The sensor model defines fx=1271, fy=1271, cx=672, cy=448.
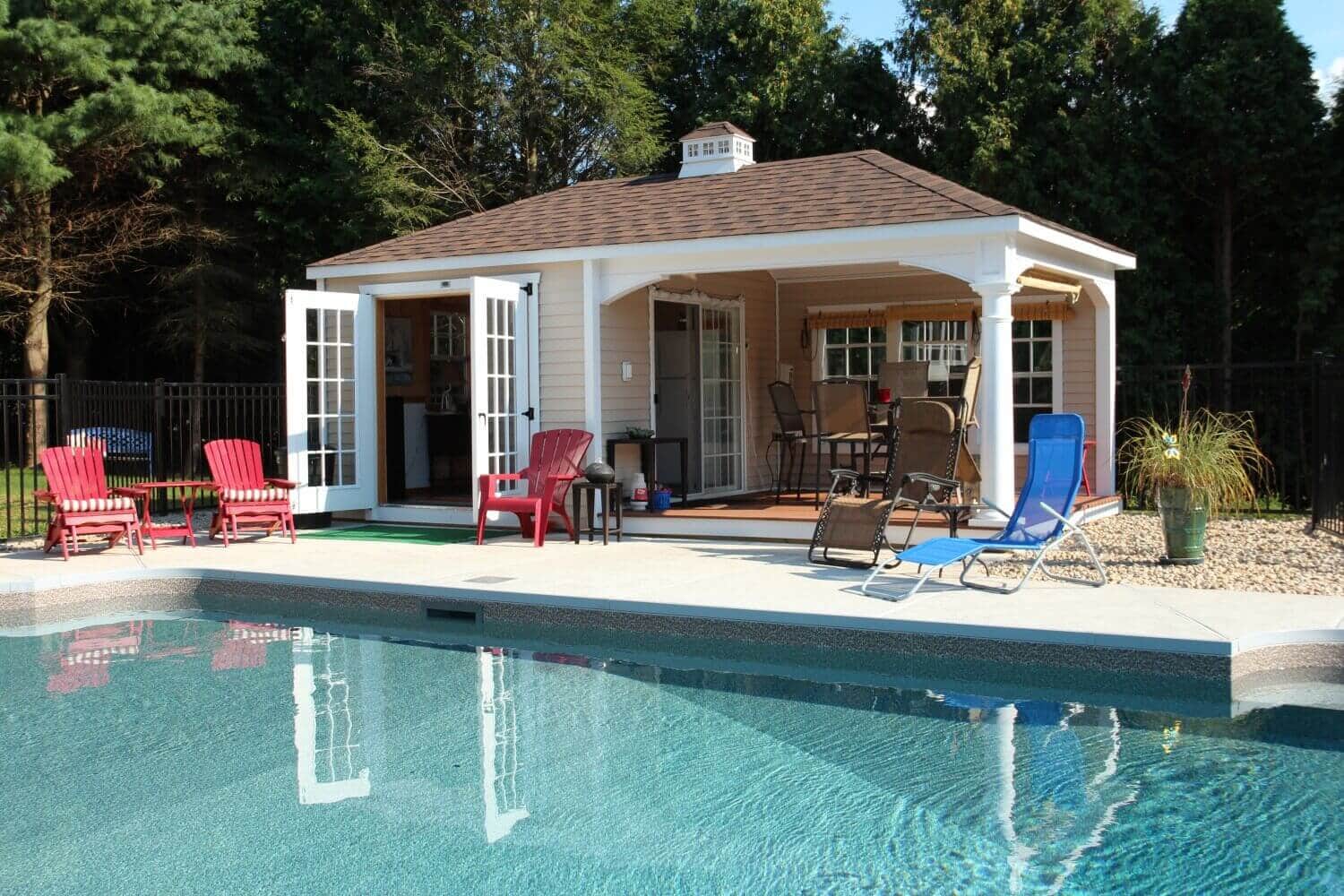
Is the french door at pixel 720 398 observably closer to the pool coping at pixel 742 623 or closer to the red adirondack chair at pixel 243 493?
the red adirondack chair at pixel 243 493

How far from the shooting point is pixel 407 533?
11.3m

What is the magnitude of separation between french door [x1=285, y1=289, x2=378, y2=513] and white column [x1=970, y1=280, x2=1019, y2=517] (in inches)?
223

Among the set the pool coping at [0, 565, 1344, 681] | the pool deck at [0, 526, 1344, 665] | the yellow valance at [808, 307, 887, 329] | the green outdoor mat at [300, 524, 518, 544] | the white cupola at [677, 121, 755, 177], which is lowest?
the pool coping at [0, 565, 1344, 681]

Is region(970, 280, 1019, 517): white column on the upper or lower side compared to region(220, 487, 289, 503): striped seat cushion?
upper

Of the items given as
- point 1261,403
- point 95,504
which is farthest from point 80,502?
point 1261,403

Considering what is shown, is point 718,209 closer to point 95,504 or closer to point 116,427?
point 95,504

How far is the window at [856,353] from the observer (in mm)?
13672

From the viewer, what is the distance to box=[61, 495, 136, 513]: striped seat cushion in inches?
372

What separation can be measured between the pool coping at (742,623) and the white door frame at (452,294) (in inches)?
107

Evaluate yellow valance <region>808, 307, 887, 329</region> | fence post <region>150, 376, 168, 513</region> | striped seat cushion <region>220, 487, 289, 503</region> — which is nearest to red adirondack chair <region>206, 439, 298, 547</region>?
striped seat cushion <region>220, 487, 289, 503</region>

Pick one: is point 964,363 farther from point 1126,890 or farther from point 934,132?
point 1126,890

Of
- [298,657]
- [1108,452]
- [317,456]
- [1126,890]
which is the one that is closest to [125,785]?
[298,657]

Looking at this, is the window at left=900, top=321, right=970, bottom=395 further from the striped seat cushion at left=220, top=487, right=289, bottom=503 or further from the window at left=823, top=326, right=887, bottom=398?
the striped seat cushion at left=220, top=487, right=289, bottom=503

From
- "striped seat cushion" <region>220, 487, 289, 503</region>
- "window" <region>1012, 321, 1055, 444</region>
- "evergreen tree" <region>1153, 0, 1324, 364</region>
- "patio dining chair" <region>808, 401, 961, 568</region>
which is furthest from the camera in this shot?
"evergreen tree" <region>1153, 0, 1324, 364</region>
